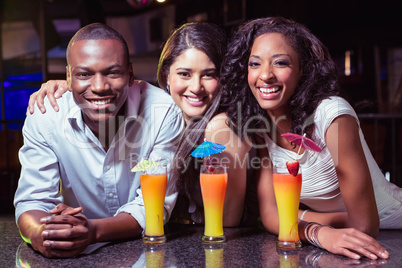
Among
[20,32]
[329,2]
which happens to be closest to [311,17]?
[329,2]

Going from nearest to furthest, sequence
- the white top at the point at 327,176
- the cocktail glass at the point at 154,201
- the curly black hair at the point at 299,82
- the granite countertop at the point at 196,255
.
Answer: the granite countertop at the point at 196,255, the cocktail glass at the point at 154,201, the white top at the point at 327,176, the curly black hair at the point at 299,82

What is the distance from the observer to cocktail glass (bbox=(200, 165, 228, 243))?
5.80ft

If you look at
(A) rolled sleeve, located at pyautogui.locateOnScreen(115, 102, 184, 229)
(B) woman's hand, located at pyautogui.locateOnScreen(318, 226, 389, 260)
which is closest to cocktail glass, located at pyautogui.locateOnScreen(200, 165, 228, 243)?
(A) rolled sleeve, located at pyautogui.locateOnScreen(115, 102, 184, 229)

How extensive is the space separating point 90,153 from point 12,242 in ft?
1.59

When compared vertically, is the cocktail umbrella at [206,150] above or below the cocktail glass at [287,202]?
above

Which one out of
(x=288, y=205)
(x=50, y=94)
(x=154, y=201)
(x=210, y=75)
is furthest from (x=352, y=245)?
(x=50, y=94)

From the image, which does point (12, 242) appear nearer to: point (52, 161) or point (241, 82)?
point (52, 161)

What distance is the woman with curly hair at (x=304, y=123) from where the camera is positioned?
6.04 feet

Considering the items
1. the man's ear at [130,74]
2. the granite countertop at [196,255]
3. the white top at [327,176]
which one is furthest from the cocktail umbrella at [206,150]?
the man's ear at [130,74]

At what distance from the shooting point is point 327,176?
82.0 inches

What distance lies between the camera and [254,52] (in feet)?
6.57

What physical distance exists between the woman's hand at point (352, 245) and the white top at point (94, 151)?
2.28 ft

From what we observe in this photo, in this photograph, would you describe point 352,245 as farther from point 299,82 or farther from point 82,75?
point 82,75

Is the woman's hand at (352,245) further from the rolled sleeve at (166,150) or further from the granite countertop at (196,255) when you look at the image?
the rolled sleeve at (166,150)
